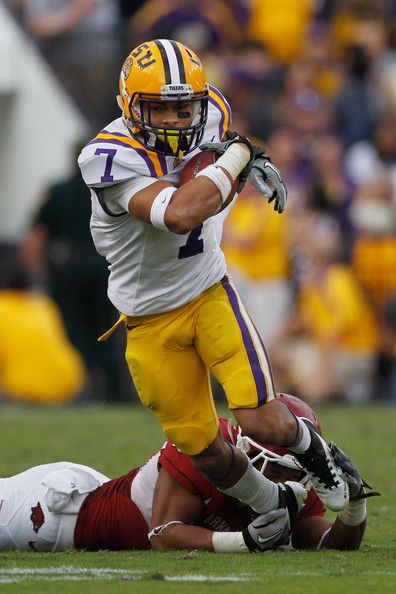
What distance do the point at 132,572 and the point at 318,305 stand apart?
6744mm

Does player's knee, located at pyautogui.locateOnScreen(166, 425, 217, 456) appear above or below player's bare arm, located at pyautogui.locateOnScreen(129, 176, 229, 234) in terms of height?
below

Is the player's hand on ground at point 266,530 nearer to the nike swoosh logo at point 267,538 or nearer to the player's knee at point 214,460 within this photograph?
the nike swoosh logo at point 267,538

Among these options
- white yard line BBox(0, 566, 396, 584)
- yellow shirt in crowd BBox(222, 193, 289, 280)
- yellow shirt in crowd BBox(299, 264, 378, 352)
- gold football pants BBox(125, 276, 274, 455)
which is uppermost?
gold football pants BBox(125, 276, 274, 455)

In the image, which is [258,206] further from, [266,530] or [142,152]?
[266,530]

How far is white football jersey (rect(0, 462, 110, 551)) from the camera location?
5.10 metres

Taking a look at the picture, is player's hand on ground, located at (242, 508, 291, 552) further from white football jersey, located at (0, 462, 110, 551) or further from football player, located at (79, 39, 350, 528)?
white football jersey, located at (0, 462, 110, 551)

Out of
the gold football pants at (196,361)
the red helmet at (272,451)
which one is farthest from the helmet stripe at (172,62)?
the red helmet at (272,451)

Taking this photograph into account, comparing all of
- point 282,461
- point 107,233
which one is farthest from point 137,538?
point 107,233

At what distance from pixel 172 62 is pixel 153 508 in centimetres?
159

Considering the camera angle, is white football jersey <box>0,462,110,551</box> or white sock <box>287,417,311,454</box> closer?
Answer: white sock <box>287,417,311,454</box>

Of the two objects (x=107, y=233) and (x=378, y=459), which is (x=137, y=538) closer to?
(x=107, y=233)

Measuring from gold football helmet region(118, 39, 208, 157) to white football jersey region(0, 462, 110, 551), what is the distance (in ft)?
4.14

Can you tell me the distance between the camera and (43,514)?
16.8ft

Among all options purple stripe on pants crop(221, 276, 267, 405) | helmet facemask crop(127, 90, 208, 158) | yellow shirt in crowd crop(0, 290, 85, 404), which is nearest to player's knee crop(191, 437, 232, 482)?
purple stripe on pants crop(221, 276, 267, 405)
